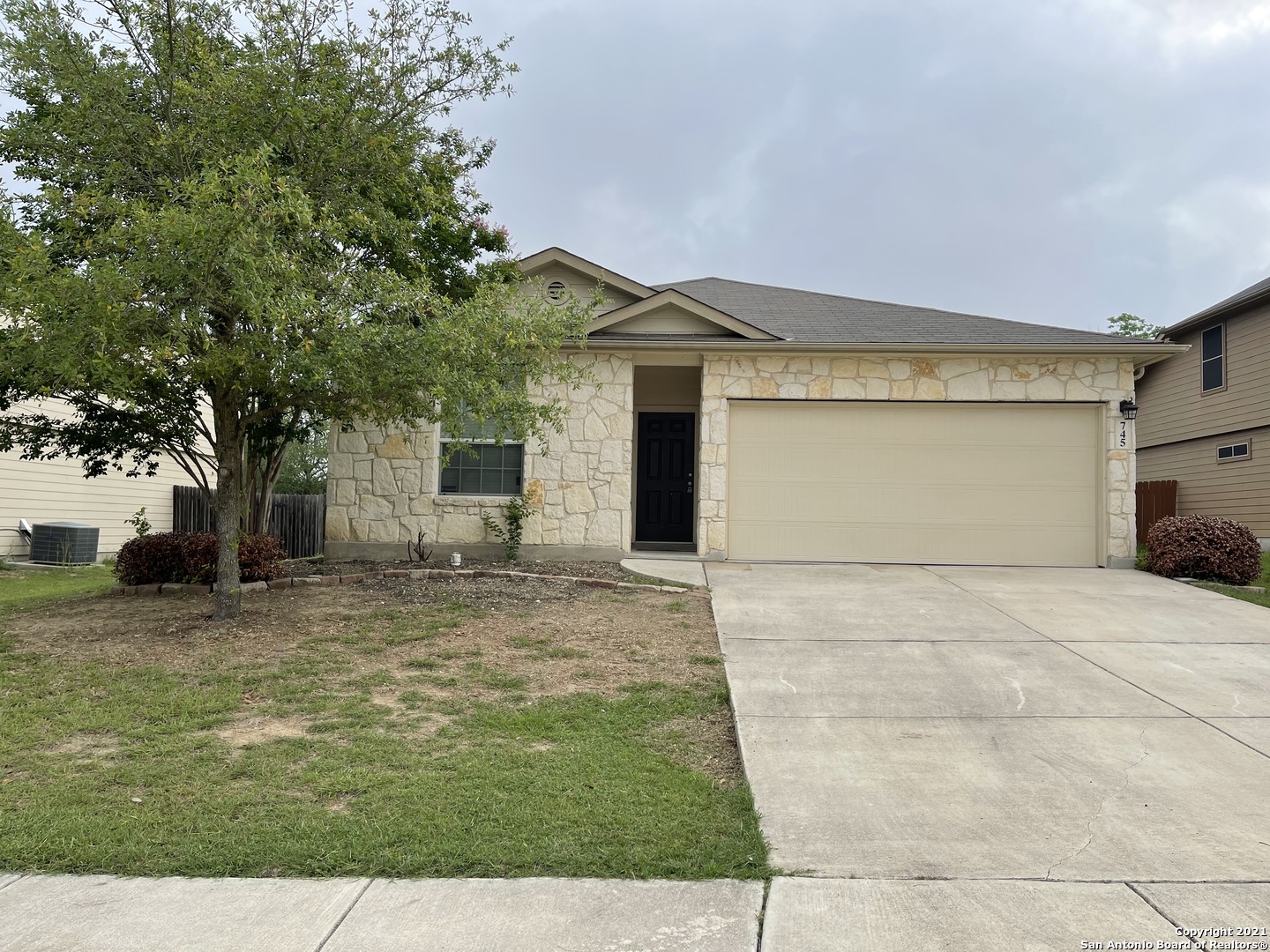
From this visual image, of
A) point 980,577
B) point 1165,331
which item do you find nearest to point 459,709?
point 980,577

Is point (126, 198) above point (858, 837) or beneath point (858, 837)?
above

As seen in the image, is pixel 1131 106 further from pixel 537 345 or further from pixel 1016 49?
pixel 537 345

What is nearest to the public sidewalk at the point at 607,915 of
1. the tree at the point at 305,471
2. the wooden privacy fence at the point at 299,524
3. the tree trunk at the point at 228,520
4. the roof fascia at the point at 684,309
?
the tree trunk at the point at 228,520

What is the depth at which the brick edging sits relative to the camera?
30.3 ft

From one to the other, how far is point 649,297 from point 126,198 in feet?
20.6

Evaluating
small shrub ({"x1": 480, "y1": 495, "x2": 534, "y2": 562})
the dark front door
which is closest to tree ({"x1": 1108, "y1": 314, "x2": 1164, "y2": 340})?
the dark front door

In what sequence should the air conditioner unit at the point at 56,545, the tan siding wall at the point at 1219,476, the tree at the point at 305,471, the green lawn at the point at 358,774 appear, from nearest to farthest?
the green lawn at the point at 358,774 → the air conditioner unit at the point at 56,545 → the tan siding wall at the point at 1219,476 → the tree at the point at 305,471

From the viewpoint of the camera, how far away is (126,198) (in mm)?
7234

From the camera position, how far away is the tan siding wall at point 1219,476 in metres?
15.5

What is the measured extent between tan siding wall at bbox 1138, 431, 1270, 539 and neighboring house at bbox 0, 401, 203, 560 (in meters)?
19.8

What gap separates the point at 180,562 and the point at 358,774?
6333 mm

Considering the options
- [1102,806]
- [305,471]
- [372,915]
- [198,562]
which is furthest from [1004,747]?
[305,471]

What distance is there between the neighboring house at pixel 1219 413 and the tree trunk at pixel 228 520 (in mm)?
15743

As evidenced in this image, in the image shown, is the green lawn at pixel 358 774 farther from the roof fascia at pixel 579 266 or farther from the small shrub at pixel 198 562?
the roof fascia at pixel 579 266
